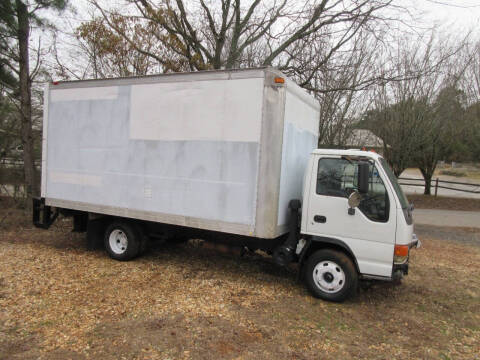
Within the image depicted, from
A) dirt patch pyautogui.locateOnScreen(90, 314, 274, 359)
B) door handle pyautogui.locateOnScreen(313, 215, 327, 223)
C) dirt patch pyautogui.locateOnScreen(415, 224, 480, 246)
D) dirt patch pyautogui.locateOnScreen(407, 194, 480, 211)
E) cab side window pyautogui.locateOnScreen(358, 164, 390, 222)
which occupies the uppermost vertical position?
cab side window pyautogui.locateOnScreen(358, 164, 390, 222)

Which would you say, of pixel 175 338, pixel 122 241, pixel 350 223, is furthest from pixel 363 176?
pixel 122 241

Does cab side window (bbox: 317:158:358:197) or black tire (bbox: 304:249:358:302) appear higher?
cab side window (bbox: 317:158:358:197)

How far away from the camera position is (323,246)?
5.06 metres

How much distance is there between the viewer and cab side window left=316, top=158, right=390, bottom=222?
460 cm

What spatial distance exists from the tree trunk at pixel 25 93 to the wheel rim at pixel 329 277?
29.3 ft

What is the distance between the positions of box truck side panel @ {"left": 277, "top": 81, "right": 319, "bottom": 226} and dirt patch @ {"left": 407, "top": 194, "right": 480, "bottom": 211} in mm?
12364

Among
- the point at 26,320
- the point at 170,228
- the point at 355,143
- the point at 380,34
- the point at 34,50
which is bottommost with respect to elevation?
the point at 26,320

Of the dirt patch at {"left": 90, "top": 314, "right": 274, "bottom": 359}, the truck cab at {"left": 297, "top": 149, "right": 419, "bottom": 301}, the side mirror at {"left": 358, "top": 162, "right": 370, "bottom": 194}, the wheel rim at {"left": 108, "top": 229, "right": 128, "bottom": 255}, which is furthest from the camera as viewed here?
the wheel rim at {"left": 108, "top": 229, "right": 128, "bottom": 255}

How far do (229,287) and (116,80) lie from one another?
3884mm

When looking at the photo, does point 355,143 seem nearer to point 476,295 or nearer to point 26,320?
point 476,295

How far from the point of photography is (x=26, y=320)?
4.07 meters

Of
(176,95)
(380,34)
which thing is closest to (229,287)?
(176,95)

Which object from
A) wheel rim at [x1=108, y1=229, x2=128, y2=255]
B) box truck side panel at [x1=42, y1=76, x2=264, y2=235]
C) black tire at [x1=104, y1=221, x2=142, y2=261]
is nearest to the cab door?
box truck side panel at [x1=42, y1=76, x2=264, y2=235]

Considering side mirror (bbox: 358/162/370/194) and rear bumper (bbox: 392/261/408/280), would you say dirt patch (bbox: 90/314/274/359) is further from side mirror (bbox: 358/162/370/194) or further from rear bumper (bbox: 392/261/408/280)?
side mirror (bbox: 358/162/370/194)
